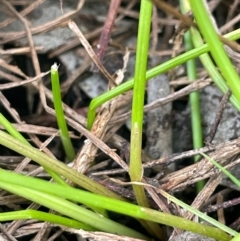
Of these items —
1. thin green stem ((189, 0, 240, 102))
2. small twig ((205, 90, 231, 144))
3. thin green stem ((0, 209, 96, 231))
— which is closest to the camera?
thin green stem ((189, 0, 240, 102))

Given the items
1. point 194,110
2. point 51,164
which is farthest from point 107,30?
point 51,164

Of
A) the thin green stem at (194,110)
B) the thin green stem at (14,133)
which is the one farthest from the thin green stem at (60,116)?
the thin green stem at (194,110)

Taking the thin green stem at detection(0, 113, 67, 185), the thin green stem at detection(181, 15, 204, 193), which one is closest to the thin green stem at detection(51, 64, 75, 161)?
the thin green stem at detection(0, 113, 67, 185)

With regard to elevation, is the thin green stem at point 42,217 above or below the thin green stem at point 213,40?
below

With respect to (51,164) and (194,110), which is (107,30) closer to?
(194,110)

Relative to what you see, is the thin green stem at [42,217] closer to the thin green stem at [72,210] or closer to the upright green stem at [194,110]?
the thin green stem at [72,210]

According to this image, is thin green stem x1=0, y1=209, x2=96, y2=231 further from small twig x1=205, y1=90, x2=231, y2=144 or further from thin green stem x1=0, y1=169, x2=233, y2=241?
small twig x1=205, y1=90, x2=231, y2=144
